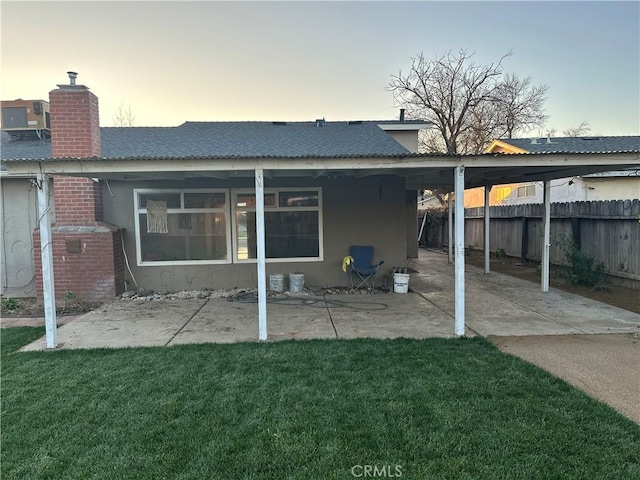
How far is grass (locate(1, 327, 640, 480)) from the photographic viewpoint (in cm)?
241

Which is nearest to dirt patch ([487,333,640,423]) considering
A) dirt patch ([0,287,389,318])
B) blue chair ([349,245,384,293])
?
blue chair ([349,245,384,293])

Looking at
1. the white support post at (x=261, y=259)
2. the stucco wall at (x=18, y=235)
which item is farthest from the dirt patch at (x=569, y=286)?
the stucco wall at (x=18, y=235)

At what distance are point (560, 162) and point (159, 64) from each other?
33.2 feet

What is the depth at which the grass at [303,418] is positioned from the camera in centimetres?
241

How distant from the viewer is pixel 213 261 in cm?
835

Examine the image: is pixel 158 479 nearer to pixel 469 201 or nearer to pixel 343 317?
pixel 343 317

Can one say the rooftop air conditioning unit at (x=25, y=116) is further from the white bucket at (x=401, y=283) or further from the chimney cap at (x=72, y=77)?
the white bucket at (x=401, y=283)

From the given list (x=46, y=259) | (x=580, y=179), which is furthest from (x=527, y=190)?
(x=46, y=259)

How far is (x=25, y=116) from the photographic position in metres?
9.64

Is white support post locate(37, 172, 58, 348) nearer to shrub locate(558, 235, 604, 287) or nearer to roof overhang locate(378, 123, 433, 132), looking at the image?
roof overhang locate(378, 123, 433, 132)

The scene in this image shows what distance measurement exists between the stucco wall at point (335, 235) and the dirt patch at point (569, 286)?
11.5ft

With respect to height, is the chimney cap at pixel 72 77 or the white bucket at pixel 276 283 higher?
the chimney cap at pixel 72 77

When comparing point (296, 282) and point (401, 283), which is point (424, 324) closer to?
point (401, 283)

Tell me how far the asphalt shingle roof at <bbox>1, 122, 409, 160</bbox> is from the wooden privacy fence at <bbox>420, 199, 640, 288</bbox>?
14.5 ft
